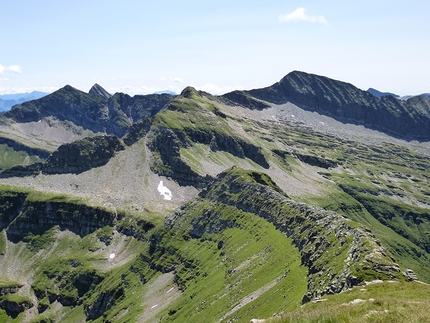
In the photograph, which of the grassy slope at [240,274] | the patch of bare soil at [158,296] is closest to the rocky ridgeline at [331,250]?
the grassy slope at [240,274]

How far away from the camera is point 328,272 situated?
79.8 m

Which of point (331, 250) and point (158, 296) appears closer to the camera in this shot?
point (331, 250)

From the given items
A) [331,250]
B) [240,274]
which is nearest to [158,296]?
[240,274]

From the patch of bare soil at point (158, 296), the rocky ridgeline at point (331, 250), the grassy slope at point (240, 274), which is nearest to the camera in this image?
the rocky ridgeline at point (331, 250)

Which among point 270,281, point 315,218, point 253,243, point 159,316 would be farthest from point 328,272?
point 159,316

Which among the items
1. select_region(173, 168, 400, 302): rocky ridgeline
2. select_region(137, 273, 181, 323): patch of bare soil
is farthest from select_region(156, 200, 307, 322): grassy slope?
select_region(137, 273, 181, 323): patch of bare soil

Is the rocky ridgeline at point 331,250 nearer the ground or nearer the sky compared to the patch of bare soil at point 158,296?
nearer the sky

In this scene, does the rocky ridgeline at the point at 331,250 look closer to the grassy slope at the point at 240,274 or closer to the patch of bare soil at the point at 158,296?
the grassy slope at the point at 240,274

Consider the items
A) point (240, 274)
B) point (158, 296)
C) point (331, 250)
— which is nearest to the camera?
point (331, 250)

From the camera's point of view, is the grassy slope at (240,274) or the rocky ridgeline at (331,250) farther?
the grassy slope at (240,274)

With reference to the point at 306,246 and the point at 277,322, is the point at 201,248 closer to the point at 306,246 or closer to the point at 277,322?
the point at 306,246

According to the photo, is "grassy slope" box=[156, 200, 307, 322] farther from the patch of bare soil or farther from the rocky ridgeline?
the patch of bare soil

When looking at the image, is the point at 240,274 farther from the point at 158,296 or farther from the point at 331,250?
the point at 158,296

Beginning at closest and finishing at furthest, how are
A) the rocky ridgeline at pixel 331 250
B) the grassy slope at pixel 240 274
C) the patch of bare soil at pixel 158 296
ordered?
the rocky ridgeline at pixel 331 250 → the grassy slope at pixel 240 274 → the patch of bare soil at pixel 158 296
